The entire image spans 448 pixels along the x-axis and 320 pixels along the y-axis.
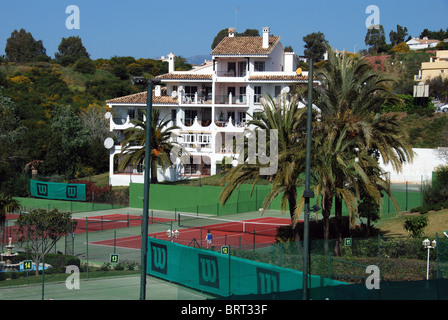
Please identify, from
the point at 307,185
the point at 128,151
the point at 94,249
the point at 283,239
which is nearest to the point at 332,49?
the point at 283,239

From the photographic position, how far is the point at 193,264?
23.7 metres

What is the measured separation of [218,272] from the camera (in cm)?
2231

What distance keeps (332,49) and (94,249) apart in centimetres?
1692

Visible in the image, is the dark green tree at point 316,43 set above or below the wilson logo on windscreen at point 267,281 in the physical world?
above

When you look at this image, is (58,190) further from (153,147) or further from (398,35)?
(398,35)

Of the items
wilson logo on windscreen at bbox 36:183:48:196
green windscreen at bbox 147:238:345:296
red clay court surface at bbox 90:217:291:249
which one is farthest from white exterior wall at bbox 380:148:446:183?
wilson logo on windscreen at bbox 36:183:48:196

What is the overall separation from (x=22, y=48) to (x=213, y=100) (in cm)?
9690

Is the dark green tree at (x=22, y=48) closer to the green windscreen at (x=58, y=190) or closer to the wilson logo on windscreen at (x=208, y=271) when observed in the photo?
the green windscreen at (x=58, y=190)

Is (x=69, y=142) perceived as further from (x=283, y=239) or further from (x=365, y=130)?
(x=365, y=130)

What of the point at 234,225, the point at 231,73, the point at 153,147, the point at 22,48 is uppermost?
the point at 22,48

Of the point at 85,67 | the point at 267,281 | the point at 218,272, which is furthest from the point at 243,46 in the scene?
the point at 85,67

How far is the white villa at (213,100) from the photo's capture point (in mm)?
58094

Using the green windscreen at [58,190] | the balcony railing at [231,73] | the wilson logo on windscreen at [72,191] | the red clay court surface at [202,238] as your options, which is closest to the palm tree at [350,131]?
the red clay court surface at [202,238]

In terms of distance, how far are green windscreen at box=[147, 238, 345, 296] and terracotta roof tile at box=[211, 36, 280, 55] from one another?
121ft
